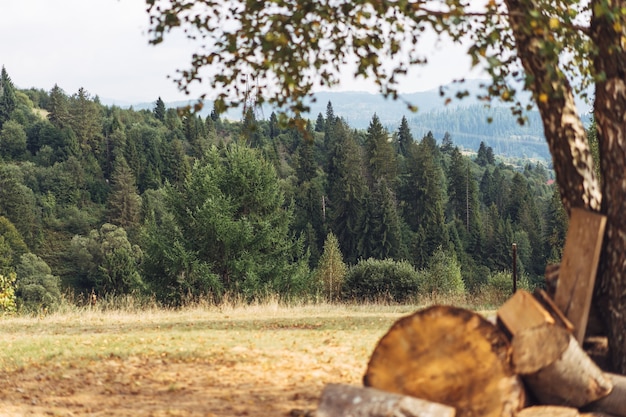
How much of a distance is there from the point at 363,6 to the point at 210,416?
406 cm

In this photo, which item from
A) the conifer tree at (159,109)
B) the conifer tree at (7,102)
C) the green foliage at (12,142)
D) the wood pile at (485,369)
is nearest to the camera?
the wood pile at (485,369)

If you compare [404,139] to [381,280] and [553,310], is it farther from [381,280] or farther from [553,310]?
[553,310]

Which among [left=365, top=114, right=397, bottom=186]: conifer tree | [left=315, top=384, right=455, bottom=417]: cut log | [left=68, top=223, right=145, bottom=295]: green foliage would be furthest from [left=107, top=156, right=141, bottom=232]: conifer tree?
[left=315, top=384, right=455, bottom=417]: cut log

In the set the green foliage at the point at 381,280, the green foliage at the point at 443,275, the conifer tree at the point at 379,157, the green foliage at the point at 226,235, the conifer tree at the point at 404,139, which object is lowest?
the green foliage at the point at 443,275

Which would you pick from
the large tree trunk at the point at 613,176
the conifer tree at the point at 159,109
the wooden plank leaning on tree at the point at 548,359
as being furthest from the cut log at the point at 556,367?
the conifer tree at the point at 159,109

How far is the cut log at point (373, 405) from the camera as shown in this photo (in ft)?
20.8

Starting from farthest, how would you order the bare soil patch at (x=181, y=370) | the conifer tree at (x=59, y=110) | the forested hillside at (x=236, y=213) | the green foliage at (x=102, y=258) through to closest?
the conifer tree at (x=59, y=110) → the green foliage at (x=102, y=258) → the forested hillside at (x=236, y=213) → the bare soil patch at (x=181, y=370)

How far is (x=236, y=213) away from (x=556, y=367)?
40.1 meters

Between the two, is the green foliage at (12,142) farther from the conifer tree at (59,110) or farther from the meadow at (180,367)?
the meadow at (180,367)

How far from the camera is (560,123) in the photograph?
7.93 meters

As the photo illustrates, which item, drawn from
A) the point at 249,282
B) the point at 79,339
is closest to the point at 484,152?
the point at 249,282

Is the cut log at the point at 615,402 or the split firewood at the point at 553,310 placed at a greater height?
the split firewood at the point at 553,310

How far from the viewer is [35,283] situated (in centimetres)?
9038

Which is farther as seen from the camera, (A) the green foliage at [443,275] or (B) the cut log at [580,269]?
(A) the green foliage at [443,275]
